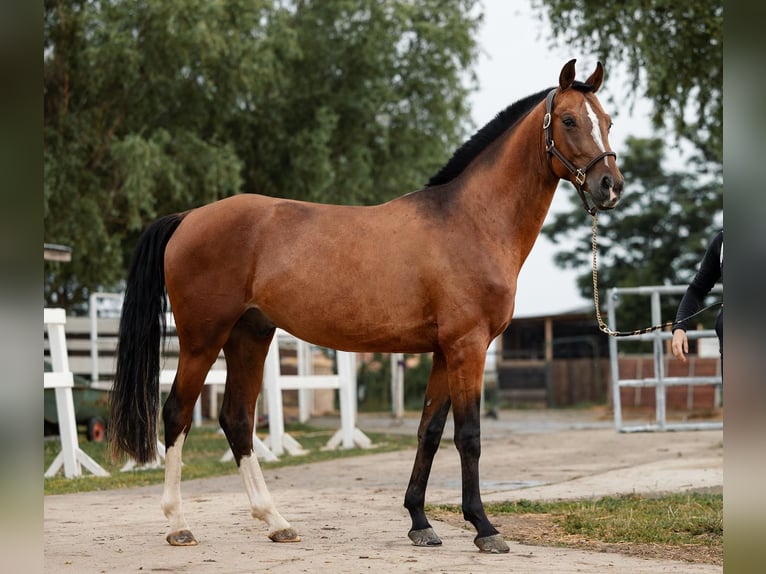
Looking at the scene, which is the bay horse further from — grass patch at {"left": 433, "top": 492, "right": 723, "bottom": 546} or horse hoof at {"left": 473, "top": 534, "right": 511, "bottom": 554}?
grass patch at {"left": 433, "top": 492, "right": 723, "bottom": 546}

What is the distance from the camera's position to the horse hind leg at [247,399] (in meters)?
5.36

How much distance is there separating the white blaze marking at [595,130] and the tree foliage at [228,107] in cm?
1199

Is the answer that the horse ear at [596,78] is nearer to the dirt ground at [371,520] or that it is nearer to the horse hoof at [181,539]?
the dirt ground at [371,520]

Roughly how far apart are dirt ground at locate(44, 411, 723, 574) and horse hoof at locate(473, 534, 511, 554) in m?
0.07

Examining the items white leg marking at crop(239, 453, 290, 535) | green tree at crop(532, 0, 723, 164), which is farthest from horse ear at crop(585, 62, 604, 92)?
green tree at crop(532, 0, 723, 164)

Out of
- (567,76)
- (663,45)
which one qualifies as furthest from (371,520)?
(663,45)

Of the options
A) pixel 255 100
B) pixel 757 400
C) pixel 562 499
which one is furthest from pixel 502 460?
pixel 255 100

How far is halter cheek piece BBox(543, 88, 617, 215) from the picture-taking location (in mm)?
4917

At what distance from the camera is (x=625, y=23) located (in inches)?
500

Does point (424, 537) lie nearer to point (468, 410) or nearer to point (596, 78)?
point (468, 410)

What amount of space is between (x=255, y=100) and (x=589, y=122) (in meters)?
15.5

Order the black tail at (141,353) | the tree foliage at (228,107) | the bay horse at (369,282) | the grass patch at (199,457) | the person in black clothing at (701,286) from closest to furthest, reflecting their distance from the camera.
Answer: the person in black clothing at (701,286) → the bay horse at (369,282) → the black tail at (141,353) → the grass patch at (199,457) → the tree foliage at (228,107)

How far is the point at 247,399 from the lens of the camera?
5527mm

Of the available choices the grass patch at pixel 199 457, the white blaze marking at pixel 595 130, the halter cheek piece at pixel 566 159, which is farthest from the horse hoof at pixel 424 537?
the white blaze marking at pixel 595 130
